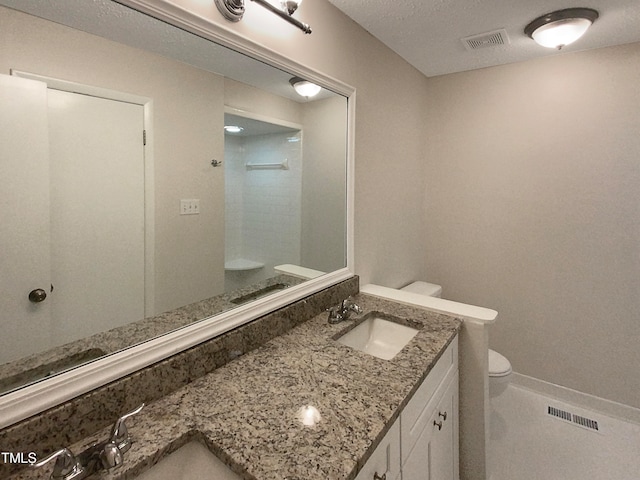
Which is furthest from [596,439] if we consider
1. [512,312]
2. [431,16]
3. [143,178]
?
[143,178]

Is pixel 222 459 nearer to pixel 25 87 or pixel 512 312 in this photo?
pixel 25 87

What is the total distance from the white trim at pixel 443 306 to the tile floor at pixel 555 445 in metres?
0.92

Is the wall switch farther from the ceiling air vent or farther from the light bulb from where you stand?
the light bulb

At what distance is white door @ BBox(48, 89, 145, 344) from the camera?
3.23 ft

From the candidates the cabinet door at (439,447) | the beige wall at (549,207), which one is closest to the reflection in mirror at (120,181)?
the cabinet door at (439,447)

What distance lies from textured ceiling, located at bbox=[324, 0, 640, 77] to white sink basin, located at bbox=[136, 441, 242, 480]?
6.28ft

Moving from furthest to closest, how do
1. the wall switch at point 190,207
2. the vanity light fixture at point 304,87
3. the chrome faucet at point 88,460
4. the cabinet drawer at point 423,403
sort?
the vanity light fixture at point 304,87 → the wall switch at point 190,207 → the cabinet drawer at point 423,403 → the chrome faucet at point 88,460

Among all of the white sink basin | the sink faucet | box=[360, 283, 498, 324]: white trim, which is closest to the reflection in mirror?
the sink faucet

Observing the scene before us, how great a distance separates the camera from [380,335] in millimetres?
1670

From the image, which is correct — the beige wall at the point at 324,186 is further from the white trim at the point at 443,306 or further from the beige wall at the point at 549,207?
the beige wall at the point at 549,207

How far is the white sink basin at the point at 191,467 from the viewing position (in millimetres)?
785

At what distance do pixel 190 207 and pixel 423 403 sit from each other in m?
1.18

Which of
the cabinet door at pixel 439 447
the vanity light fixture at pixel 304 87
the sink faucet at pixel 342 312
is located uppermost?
the vanity light fixture at pixel 304 87

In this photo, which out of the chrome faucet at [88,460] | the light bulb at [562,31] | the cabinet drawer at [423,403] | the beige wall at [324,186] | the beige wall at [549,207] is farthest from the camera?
the beige wall at [549,207]
